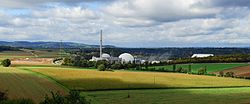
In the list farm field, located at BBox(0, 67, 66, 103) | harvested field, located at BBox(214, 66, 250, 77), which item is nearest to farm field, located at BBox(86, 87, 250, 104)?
farm field, located at BBox(0, 67, 66, 103)

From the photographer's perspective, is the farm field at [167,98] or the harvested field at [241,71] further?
the harvested field at [241,71]

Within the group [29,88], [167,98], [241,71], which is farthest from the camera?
[241,71]

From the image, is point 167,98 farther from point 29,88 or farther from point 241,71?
point 241,71

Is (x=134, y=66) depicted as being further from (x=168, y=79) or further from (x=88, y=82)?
(x=88, y=82)

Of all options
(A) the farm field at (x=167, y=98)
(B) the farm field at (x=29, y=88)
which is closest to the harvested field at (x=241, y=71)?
(A) the farm field at (x=167, y=98)

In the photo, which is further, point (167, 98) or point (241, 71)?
point (241, 71)

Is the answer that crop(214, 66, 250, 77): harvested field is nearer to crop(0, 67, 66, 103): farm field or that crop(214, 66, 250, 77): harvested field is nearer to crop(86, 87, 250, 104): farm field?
crop(86, 87, 250, 104): farm field

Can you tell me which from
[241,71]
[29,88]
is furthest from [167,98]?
[241,71]

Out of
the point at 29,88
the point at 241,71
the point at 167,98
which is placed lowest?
the point at 167,98

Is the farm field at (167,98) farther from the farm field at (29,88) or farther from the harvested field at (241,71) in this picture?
the harvested field at (241,71)

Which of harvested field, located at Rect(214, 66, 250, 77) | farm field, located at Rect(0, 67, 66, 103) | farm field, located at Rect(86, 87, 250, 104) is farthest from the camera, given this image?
harvested field, located at Rect(214, 66, 250, 77)

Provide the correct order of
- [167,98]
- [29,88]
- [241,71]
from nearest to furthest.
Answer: [167,98], [29,88], [241,71]
